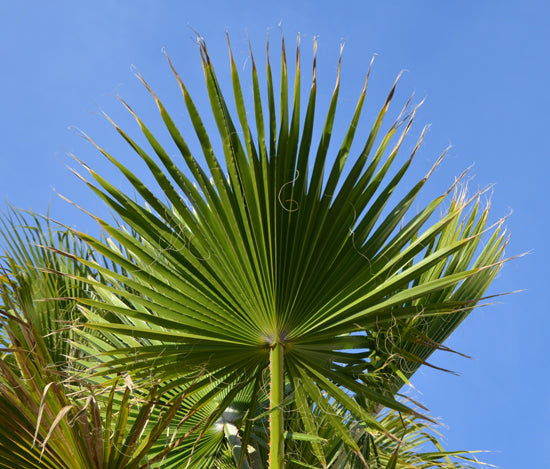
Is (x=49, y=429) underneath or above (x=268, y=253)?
underneath

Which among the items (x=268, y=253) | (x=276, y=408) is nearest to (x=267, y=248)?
(x=268, y=253)

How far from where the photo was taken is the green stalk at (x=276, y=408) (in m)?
2.11

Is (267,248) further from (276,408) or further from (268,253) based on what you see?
(276,408)

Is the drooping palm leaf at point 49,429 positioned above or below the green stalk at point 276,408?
below

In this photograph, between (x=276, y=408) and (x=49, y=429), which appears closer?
(x=49, y=429)

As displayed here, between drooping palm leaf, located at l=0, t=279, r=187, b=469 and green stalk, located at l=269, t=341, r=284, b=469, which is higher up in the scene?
green stalk, located at l=269, t=341, r=284, b=469

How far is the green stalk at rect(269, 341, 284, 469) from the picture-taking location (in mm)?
2107

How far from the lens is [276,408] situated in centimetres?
210

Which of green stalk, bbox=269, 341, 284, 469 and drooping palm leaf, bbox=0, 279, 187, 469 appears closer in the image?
drooping palm leaf, bbox=0, 279, 187, 469

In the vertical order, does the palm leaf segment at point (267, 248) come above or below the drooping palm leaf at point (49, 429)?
above

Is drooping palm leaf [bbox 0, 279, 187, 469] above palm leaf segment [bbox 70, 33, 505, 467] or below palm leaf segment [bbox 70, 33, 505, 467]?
below

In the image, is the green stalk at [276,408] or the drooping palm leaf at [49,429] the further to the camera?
the green stalk at [276,408]

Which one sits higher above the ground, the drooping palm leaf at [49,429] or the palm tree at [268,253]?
the palm tree at [268,253]

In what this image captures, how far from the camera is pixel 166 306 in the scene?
226cm
